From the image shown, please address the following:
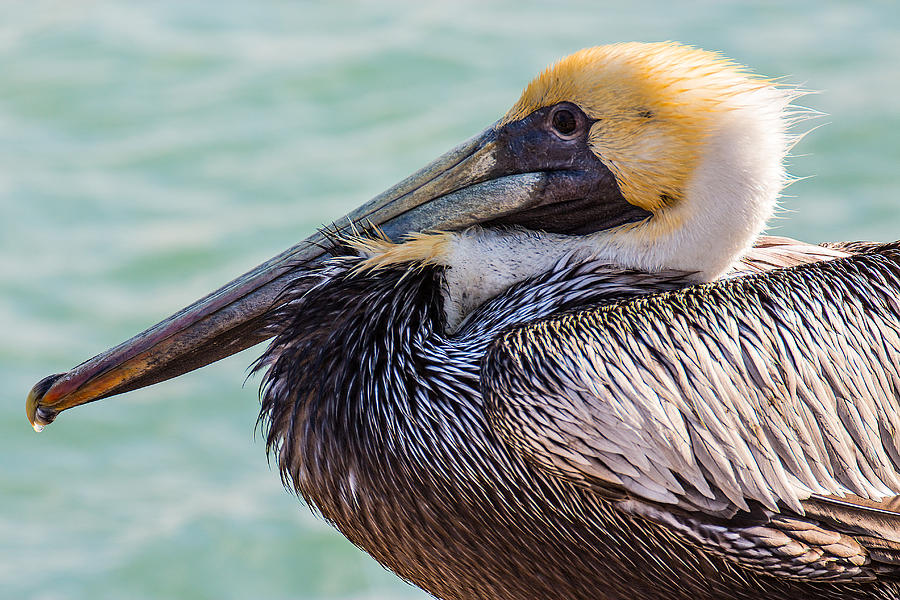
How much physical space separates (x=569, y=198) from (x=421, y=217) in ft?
1.07

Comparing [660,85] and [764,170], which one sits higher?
[660,85]

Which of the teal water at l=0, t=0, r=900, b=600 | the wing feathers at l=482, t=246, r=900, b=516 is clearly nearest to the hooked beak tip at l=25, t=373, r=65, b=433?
the wing feathers at l=482, t=246, r=900, b=516

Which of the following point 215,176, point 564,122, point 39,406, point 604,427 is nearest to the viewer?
point 604,427

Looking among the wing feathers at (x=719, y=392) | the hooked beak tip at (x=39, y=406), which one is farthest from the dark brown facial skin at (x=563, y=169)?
the hooked beak tip at (x=39, y=406)

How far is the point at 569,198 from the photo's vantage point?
2.57 metres

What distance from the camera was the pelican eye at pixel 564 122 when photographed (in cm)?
255

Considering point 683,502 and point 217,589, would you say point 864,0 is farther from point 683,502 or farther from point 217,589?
point 683,502

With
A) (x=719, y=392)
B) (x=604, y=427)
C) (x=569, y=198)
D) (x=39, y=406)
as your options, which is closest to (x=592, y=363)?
(x=604, y=427)

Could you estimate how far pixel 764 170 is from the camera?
240 cm

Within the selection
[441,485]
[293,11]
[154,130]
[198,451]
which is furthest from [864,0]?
[441,485]

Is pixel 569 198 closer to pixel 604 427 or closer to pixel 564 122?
pixel 564 122

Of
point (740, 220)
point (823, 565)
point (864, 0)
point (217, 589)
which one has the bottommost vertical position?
point (823, 565)

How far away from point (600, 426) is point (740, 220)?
1.68 ft

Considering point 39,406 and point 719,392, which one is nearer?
point 719,392
